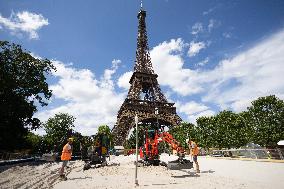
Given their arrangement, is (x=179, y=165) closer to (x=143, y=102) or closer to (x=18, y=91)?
(x=18, y=91)

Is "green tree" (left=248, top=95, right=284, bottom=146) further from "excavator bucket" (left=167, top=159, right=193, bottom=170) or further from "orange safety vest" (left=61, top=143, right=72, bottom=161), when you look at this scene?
"orange safety vest" (left=61, top=143, right=72, bottom=161)

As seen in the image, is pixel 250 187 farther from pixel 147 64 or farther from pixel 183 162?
pixel 147 64

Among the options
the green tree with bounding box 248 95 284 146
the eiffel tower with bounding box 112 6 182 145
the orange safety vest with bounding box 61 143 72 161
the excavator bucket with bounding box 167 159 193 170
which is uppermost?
the eiffel tower with bounding box 112 6 182 145

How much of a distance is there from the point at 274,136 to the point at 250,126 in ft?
13.8

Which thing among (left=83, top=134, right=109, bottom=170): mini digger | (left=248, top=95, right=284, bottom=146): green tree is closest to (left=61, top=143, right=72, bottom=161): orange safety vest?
(left=83, top=134, right=109, bottom=170): mini digger

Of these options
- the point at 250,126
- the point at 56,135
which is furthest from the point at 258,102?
the point at 56,135

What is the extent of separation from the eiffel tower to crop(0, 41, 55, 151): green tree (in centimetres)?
2349

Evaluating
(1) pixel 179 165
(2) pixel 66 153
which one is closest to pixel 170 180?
(1) pixel 179 165

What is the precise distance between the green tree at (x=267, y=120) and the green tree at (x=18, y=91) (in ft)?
111

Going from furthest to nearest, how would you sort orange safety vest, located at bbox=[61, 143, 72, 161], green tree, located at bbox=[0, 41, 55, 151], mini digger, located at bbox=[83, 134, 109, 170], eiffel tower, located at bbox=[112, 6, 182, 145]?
eiffel tower, located at bbox=[112, 6, 182, 145], green tree, located at bbox=[0, 41, 55, 151], mini digger, located at bbox=[83, 134, 109, 170], orange safety vest, located at bbox=[61, 143, 72, 161]

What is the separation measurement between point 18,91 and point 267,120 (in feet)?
126

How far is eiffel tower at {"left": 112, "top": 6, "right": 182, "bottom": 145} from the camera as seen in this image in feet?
191

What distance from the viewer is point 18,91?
113ft

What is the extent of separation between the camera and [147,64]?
67.0 meters
